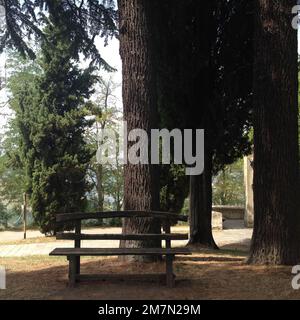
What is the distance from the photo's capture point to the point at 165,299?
510 centimetres

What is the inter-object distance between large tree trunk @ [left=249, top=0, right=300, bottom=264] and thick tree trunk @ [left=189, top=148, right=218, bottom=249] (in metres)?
4.78

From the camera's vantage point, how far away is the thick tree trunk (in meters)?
12.0

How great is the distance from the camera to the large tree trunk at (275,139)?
6.91 m

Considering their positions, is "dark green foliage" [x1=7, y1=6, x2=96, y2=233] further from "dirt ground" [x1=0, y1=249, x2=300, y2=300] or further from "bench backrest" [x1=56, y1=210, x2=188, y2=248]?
"bench backrest" [x1=56, y1=210, x2=188, y2=248]

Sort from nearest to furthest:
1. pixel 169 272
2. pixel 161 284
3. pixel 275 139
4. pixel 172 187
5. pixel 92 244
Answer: pixel 169 272
pixel 161 284
pixel 275 139
pixel 92 244
pixel 172 187

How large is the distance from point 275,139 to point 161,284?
283 cm

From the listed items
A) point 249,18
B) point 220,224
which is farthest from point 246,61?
point 220,224

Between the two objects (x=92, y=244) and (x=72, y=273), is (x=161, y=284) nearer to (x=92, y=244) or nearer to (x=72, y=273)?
(x=72, y=273)

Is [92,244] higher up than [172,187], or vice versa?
[172,187]

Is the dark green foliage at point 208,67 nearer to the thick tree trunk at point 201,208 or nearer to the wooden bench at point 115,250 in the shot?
the thick tree trunk at point 201,208

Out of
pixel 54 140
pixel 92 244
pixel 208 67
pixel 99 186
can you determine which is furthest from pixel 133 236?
pixel 99 186

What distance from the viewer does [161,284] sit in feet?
19.2
